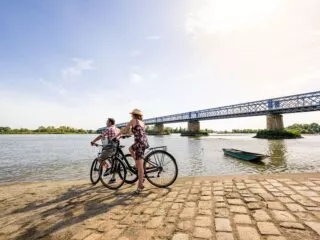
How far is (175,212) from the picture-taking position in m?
4.75

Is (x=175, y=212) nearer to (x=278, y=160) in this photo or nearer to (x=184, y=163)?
(x=184, y=163)

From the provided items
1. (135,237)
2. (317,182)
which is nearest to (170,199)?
(135,237)

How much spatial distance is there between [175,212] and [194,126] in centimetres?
9826

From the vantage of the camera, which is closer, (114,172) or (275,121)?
(114,172)

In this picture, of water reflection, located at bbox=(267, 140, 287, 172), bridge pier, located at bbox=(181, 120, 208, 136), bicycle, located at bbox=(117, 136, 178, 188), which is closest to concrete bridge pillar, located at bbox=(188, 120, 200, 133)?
bridge pier, located at bbox=(181, 120, 208, 136)

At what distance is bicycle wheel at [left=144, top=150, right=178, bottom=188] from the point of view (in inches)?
279

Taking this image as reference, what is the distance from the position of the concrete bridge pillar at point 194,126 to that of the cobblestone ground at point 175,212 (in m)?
94.5

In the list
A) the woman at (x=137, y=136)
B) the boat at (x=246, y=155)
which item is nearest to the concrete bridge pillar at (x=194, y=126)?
the boat at (x=246, y=155)

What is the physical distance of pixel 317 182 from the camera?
263 inches

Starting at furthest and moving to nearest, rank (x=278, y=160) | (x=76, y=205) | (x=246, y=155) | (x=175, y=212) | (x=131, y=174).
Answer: (x=278, y=160), (x=246, y=155), (x=131, y=174), (x=76, y=205), (x=175, y=212)

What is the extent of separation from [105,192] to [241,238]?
4.41 m

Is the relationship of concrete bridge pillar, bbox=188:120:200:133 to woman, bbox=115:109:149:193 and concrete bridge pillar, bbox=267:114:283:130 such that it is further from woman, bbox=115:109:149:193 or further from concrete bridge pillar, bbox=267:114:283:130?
woman, bbox=115:109:149:193

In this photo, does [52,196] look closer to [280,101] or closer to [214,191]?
[214,191]

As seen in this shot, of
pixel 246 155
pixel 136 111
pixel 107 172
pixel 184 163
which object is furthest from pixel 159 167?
pixel 246 155
